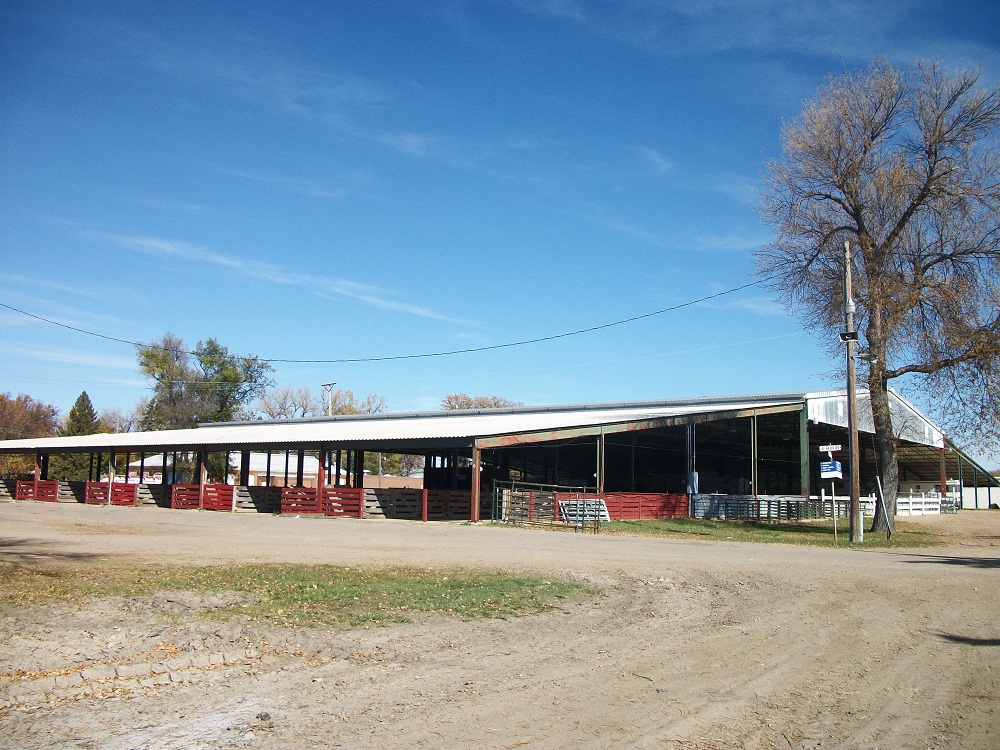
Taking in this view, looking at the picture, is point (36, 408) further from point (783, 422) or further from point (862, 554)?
point (862, 554)

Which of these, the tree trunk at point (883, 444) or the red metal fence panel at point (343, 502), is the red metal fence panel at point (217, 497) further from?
the tree trunk at point (883, 444)

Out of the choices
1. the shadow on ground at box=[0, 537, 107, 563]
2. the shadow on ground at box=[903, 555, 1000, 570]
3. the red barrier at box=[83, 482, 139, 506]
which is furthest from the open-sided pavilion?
the shadow on ground at box=[0, 537, 107, 563]

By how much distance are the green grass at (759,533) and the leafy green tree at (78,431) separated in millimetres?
43724

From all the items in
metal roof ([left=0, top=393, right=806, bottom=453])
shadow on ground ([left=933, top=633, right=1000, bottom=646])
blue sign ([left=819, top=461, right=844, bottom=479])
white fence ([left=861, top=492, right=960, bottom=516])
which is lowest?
white fence ([left=861, top=492, right=960, bottom=516])

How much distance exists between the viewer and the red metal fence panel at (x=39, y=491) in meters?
43.6

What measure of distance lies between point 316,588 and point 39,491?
40.1 m

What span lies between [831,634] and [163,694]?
21.4ft

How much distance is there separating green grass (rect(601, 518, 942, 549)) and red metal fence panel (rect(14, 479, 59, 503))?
29592 mm

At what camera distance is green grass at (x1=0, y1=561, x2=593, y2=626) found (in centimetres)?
926

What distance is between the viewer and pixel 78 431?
72.2 meters

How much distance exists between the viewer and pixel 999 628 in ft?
30.6

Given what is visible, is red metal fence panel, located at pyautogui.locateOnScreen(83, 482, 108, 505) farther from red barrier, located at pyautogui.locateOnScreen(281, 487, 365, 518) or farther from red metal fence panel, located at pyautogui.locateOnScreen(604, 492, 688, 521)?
red metal fence panel, located at pyautogui.locateOnScreen(604, 492, 688, 521)

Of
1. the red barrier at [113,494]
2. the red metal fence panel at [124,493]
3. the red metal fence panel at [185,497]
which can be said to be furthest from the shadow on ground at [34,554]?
the red barrier at [113,494]

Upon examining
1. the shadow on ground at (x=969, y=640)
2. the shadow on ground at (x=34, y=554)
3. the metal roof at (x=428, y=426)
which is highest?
the metal roof at (x=428, y=426)
